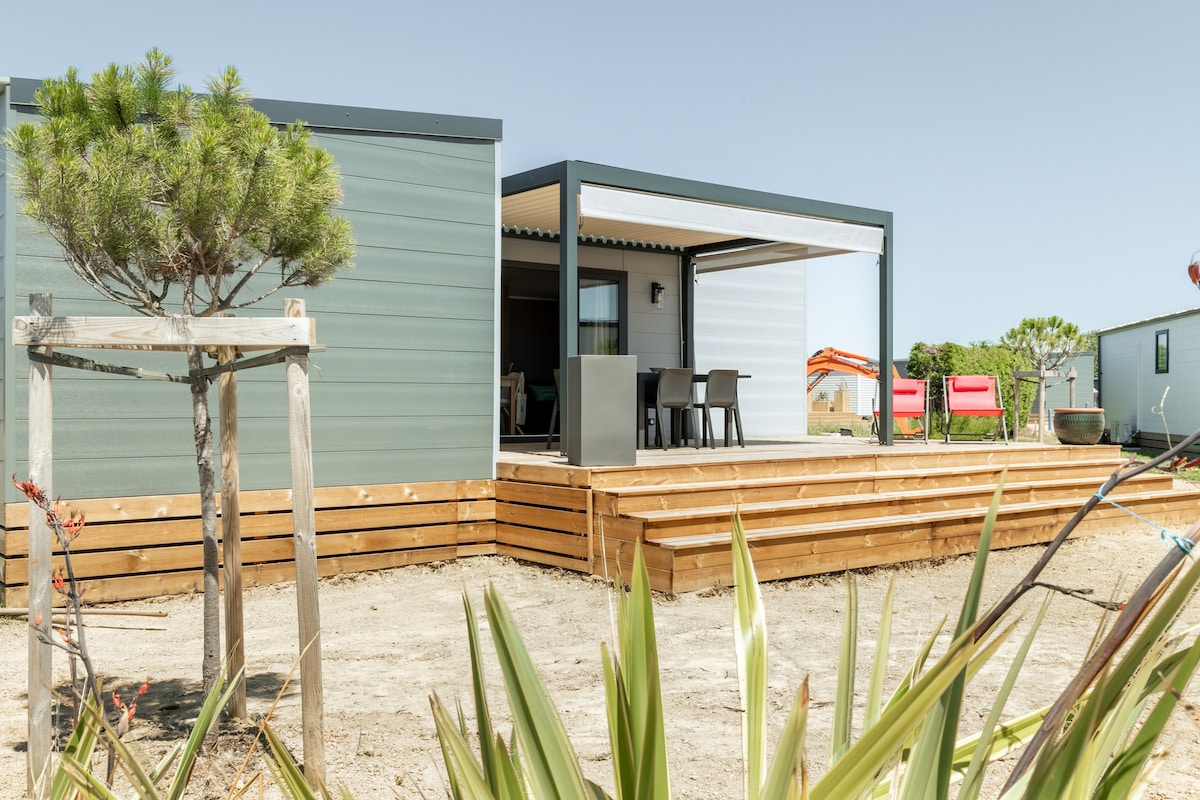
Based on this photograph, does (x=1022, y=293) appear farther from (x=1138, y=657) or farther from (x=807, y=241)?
(x=1138, y=657)

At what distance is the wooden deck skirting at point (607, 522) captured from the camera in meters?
5.84

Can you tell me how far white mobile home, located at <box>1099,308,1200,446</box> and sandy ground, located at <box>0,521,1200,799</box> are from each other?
1191cm

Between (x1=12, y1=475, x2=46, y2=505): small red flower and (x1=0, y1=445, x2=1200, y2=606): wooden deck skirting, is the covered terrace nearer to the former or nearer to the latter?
(x1=0, y1=445, x2=1200, y2=606): wooden deck skirting

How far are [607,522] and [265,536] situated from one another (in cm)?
217

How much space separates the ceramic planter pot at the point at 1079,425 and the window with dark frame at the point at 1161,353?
347 inches

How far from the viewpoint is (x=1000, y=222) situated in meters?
33.4

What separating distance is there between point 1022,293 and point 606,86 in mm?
33519

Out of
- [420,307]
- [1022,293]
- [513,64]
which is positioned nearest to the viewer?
[420,307]

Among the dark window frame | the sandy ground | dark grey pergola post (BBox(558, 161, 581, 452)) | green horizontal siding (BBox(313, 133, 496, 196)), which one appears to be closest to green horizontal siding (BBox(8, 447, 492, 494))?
the sandy ground

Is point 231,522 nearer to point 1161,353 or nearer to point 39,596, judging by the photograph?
point 39,596

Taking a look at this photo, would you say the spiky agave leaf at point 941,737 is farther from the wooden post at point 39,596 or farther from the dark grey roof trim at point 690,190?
the dark grey roof trim at point 690,190

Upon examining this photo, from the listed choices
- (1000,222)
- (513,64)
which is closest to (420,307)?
(513,64)

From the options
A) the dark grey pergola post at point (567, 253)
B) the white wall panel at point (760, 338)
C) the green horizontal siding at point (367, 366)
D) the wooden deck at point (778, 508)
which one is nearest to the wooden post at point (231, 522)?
the green horizontal siding at point (367, 366)

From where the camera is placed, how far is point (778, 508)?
663cm
